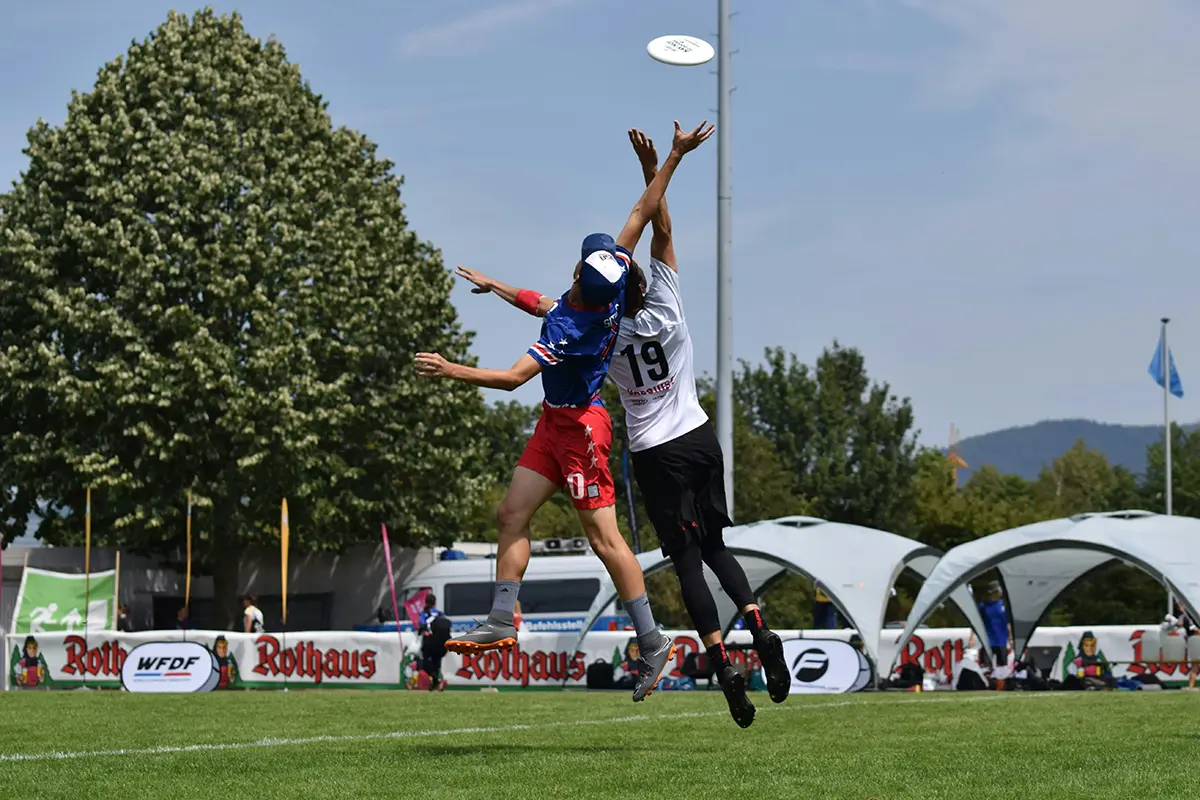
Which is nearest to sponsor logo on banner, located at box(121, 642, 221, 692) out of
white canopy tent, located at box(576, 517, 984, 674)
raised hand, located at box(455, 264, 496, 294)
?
white canopy tent, located at box(576, 517, 984, 674)

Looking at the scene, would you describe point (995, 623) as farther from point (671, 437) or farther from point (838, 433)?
point (838, 433)

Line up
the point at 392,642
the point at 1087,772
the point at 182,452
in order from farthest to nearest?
1. the point at 182,452
2. the point at 392,642
3. the point at 1087,772

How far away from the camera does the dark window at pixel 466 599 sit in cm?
3716

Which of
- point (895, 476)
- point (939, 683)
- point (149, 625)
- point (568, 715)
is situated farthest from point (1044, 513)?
point (568, 715)

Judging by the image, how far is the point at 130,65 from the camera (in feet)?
125

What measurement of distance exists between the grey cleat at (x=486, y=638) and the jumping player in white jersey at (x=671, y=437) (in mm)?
937

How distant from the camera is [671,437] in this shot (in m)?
8.55

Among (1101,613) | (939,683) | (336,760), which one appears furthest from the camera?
(1101,613)

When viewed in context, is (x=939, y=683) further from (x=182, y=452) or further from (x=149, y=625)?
(x=149, y=625)

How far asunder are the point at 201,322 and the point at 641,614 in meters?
28.4

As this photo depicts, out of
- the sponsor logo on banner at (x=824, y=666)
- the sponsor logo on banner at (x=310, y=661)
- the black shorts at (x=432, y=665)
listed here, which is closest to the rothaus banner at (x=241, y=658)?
the sponsor logo on banner at (x=310, y=661)

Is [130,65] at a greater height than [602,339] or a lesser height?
greater

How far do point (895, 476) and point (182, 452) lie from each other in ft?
131

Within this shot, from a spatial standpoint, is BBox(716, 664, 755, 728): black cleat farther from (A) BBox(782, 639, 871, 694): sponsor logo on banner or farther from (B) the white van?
(B) the white van
